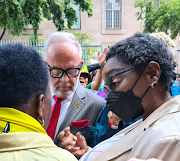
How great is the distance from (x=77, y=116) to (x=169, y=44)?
1304 millimetres

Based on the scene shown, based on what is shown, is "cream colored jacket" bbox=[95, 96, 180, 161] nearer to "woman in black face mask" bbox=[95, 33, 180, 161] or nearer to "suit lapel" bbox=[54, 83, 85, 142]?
"woman in black face mask" bbox=[95, 33, 180, 161]

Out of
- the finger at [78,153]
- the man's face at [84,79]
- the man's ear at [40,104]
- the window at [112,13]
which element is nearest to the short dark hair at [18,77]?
the man's ear at [40,104]

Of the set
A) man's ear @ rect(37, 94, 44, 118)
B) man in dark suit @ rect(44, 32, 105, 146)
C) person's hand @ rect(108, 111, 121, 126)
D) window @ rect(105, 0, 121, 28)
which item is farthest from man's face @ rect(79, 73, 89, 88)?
window @ rect(105, 0, 121, 28)

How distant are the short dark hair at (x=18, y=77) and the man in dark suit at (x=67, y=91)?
118 cm

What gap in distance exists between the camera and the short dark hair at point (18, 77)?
1218 millimetres

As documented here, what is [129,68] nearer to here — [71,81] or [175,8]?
[71,81]

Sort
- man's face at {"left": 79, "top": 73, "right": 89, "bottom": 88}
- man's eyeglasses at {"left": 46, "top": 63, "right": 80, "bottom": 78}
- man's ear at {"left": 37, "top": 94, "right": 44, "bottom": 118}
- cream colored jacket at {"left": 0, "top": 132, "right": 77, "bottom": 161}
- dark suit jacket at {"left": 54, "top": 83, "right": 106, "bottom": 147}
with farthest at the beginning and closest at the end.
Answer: man's face at {"left": 79, "top": 73, "right": 89, "bottom": 88}, man's eyeglasses at {"left": 46, "top": 63, "right": 80, "bottom": 78}, dark suit jacket at {"left": 54, "top": 83, "right": 106, "bottom": 147}, man's ear at {"left": 37, "top": 94, "right": 44, "bottom": 118}, cream colored jacket at {"left": 0, "top": 132, "right": 77, "bottom": 161}

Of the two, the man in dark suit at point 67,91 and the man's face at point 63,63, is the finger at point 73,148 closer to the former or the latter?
the man in dark suit at point 67,91

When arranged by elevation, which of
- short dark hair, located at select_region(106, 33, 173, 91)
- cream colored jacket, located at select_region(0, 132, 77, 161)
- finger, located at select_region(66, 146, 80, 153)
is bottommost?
finger, located at select_region(66, 146, 80, 153)

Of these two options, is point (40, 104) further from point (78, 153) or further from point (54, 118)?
point (54, 118)

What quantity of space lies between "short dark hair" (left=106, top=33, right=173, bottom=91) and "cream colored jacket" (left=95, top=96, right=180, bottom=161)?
24 centimetres

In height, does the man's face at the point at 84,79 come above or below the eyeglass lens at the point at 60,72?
below

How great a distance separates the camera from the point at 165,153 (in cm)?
111

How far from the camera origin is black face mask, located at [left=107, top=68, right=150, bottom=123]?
1603 millimetres
